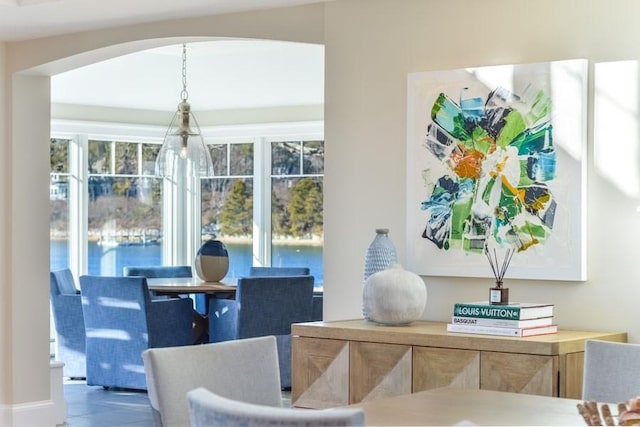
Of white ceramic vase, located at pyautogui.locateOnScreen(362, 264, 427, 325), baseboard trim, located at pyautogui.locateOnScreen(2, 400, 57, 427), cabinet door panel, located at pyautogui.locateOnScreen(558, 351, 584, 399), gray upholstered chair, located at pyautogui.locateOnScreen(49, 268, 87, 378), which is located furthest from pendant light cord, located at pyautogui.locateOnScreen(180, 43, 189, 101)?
cabinet door panel, located at pyautogui.locateOnScreen(558, 351, 584, 399)

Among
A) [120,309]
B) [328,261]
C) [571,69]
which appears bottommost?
[120,309]

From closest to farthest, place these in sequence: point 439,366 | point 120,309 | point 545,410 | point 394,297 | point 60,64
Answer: point 545,410 < point 439,366 < point 394,297 < point 60,64 < point 120,309

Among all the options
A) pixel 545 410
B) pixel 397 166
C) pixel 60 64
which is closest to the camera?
pixel 545 410

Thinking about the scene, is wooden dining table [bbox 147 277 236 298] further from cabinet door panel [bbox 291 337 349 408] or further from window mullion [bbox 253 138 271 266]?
cabinet door panel [bbox 291 337 349 408]

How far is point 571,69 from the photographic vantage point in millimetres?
3863

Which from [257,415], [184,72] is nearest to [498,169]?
[257,415]

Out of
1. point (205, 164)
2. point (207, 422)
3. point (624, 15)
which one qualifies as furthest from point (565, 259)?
point (205, 164)

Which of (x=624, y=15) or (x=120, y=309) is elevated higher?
(x=624, y=15)

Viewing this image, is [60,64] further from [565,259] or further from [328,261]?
[565,259]

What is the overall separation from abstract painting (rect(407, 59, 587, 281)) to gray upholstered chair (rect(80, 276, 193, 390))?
10.9 feet

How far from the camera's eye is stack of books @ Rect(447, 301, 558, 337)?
356cm

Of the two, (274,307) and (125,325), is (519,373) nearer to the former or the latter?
(274,307)

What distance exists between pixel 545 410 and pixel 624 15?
1.81m

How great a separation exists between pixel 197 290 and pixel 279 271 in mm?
1607
